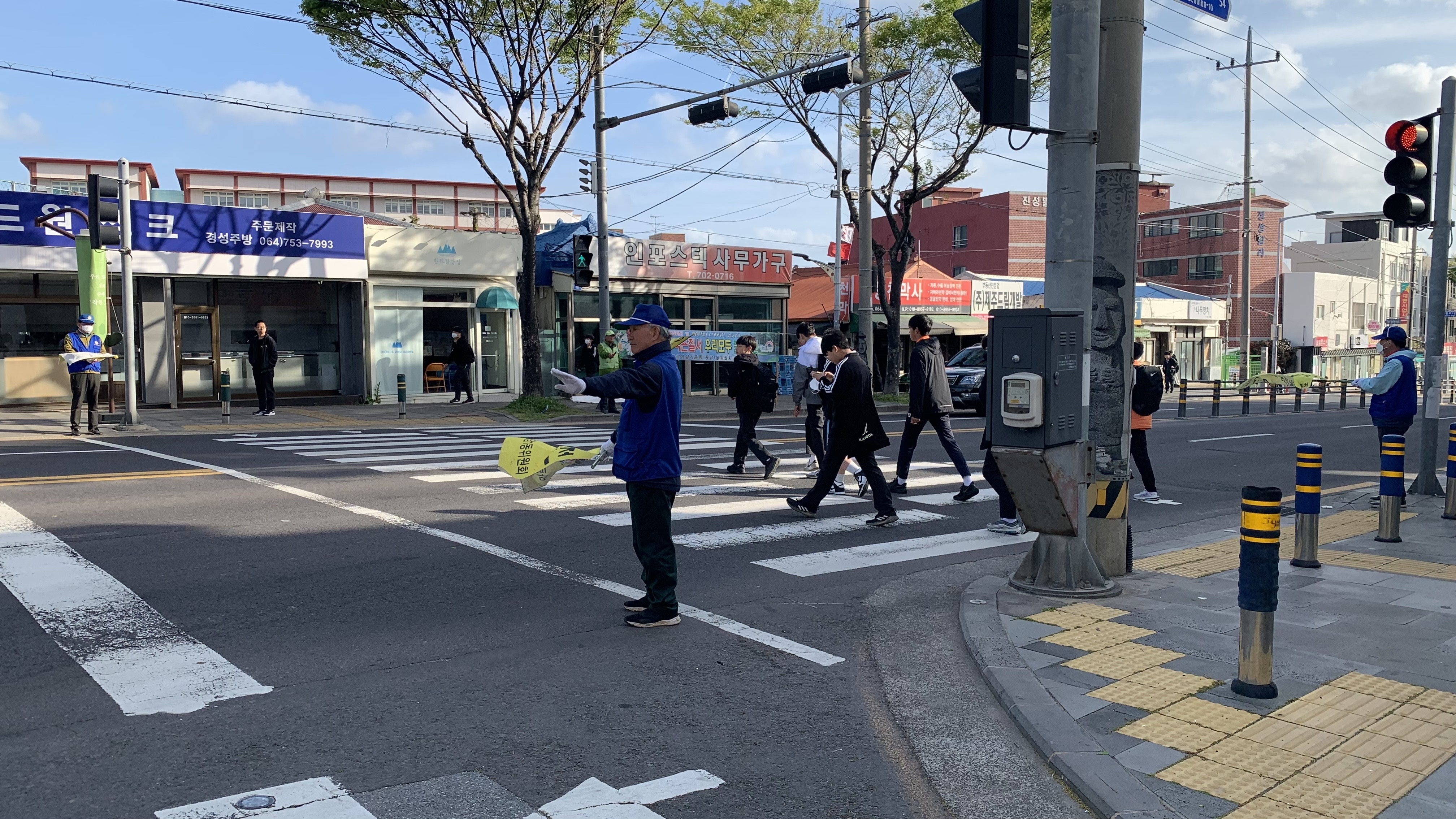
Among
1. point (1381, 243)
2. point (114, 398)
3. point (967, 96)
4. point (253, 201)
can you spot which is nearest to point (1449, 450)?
point (967, 96)

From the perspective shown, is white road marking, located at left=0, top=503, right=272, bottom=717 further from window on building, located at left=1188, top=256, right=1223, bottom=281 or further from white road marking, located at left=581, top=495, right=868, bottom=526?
window on building, located at left=1188, top=256, right=1223, bottom=281

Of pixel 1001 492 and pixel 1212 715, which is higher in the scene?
pixel 1001 492

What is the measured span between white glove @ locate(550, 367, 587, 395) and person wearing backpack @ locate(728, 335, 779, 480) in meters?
6.66

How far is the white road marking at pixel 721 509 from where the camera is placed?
930 centimetres

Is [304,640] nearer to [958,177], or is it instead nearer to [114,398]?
[114,398]

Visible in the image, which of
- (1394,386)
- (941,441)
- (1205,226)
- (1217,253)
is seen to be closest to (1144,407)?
(941,441)

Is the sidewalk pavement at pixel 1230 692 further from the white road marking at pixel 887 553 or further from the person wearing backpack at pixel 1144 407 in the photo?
the person wearing backpack at pixel 1144 407

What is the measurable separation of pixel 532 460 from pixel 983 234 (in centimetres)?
5363

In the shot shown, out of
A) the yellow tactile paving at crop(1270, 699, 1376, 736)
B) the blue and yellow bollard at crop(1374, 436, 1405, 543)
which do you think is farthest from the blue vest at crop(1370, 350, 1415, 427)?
the yellow tactile paving at crop(1270, 699, 1376, 736)

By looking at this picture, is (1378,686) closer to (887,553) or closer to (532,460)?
(887,553)

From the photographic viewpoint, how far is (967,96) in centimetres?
629

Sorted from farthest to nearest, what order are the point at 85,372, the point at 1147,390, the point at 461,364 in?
the point at 461,364 < the point at 85,372 < the point at 1147,390

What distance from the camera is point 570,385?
5.38 m

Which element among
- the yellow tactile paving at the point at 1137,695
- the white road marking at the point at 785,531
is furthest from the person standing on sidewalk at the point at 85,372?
the yellow tactile paving at the point at 1137,695
